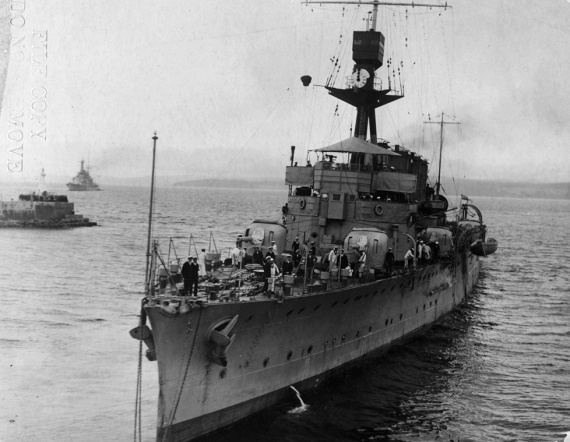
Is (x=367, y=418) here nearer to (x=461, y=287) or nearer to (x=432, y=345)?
(x=432, y=345)

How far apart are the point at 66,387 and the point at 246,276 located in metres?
5.98

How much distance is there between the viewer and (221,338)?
1372 centimetres

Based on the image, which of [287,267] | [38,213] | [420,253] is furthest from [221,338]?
[38,213]

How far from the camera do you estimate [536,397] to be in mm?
18766

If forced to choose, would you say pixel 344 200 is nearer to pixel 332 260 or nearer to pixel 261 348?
pixel 332 260

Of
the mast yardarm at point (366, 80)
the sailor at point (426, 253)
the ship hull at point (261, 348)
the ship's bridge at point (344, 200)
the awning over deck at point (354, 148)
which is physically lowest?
the ship hull at point (261, 348)

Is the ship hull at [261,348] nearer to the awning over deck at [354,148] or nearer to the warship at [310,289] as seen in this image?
the warship at [310,289]

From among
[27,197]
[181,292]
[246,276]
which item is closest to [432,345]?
[246,276]

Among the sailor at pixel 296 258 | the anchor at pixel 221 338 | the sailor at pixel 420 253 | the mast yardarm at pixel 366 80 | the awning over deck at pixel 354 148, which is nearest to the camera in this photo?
the anchor at pixel 221 338

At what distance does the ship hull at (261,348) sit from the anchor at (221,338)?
0.12m

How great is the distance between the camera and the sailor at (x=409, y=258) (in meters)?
21.5

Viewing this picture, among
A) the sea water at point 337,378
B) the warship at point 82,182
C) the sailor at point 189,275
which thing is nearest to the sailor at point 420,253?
the sea water at point 337,378

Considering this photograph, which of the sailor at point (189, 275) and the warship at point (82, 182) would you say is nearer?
the sailor at point (189, 275)

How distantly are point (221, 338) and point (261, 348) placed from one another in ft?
6.54
